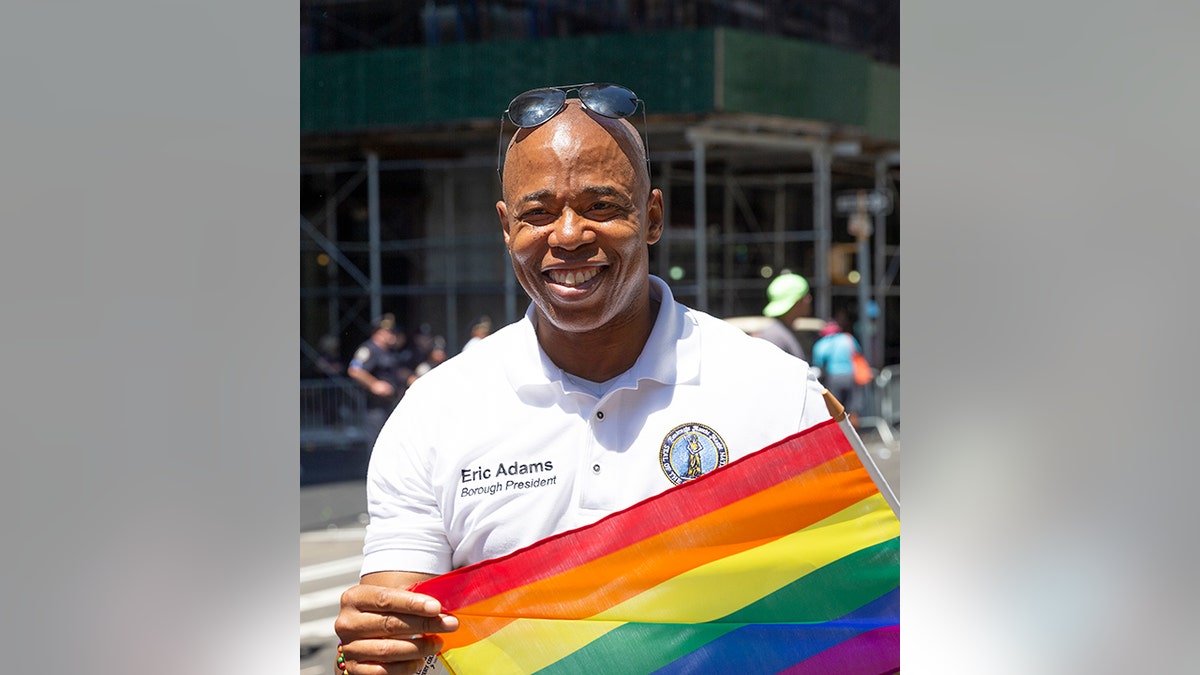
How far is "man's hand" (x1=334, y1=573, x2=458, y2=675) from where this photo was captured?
2004 millimetres

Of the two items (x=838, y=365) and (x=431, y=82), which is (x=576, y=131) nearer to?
(x=838, y=365)

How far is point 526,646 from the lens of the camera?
215 centimetres

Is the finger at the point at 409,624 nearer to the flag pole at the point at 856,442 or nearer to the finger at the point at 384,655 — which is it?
the finger at the point at 384,655

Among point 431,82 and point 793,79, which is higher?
point 793,79

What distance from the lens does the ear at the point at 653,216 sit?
7.16 ft

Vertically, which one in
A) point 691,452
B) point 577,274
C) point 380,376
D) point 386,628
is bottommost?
point 380,376

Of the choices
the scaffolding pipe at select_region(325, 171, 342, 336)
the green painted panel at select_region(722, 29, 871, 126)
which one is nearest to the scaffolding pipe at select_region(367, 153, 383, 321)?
the scaffolding pipe at select_region(325, 171, 342, 336)

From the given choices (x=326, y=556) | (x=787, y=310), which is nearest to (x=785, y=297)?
(x=787, y=310)

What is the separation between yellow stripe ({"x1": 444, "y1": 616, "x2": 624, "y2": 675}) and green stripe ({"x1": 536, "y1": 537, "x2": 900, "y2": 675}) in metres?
0.01

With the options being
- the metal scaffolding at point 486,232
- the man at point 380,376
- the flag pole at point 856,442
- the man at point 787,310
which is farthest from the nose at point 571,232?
the metal scaffolding at point 486,232

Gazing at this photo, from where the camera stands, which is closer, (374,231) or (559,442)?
(559,442)

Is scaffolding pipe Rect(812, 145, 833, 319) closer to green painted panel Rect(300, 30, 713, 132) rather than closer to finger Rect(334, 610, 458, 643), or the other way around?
green painted panel Rect(300, 30, 713, 132)
